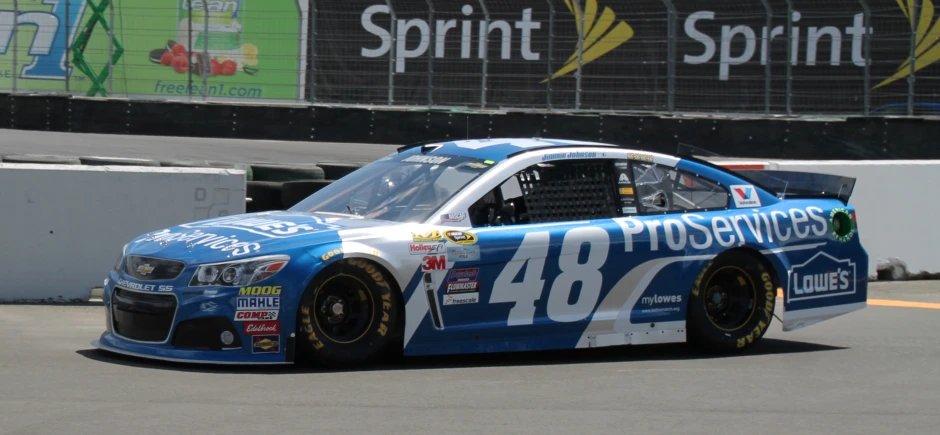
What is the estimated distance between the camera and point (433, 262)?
6.41 meters

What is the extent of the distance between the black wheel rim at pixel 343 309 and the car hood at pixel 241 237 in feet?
0.85

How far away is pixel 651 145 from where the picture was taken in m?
16.9

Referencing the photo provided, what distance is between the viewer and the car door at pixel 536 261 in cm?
655

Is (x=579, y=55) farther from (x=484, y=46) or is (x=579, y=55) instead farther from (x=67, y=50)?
(x=67, y=50)

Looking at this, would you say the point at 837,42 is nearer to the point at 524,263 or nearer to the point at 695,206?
the point at 695,206

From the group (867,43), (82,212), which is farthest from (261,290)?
(867,43)

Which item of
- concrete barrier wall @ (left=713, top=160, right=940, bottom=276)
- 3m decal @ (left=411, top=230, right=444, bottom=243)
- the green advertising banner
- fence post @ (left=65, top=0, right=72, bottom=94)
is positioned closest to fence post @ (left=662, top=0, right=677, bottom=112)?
the green advertising banner

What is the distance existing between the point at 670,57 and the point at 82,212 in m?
10.2

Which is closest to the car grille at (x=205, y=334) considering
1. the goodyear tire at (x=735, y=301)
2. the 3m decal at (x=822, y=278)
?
the goodyear tire at (x=735, y=301)

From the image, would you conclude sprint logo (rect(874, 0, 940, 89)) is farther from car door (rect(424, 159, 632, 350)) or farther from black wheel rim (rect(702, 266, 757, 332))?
car door (rect(424, 159, 632, 350))

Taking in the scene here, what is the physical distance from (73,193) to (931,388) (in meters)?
6.09

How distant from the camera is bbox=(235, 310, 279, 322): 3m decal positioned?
5.98 meters

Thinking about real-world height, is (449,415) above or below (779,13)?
below

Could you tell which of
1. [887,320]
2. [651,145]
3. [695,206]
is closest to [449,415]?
[695,206]
